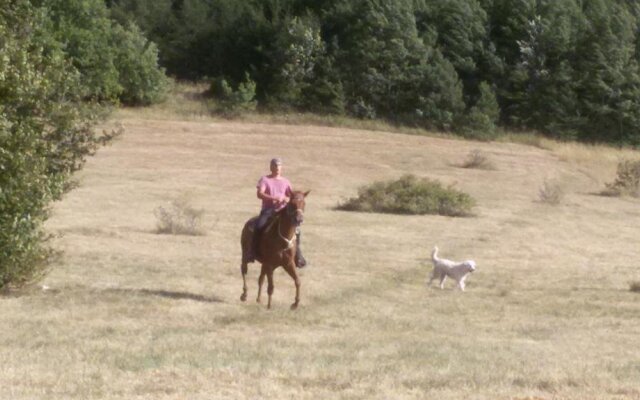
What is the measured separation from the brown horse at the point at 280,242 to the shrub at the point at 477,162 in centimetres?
3310

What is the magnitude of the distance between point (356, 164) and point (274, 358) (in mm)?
36658

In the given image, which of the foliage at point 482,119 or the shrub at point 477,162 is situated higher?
the foliage at point 482,119

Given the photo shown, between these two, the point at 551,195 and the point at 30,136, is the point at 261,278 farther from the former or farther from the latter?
the point at 551,195

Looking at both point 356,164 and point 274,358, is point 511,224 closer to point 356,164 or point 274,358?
point 356,164

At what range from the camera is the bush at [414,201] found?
3588 cm

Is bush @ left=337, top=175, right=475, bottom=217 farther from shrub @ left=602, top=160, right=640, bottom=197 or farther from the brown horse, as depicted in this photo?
the brown horse

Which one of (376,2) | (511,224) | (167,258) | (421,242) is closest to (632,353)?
(167,258)

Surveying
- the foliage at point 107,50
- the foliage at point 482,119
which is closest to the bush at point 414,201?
the foliage at point 107,50

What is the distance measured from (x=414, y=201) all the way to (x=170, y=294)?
59.8 ft

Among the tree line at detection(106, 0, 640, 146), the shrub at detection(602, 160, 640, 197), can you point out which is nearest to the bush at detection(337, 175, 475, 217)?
the shrub at detection(602, 160, 640, 197)

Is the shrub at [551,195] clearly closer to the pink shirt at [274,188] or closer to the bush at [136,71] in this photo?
the pink shirt at [274,188]

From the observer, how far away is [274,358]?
12602 millimetres

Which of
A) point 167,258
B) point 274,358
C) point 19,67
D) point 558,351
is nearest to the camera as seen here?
point 274,358

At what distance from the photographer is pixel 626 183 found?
147 feet
